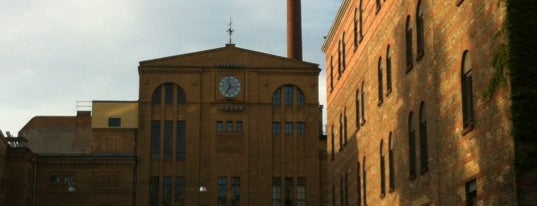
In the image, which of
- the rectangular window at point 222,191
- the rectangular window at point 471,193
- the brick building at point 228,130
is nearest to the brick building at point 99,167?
the brick building at point 228,130

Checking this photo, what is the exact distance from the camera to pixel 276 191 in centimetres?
7688

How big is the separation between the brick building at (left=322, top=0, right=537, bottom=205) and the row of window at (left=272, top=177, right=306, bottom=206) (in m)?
29.1

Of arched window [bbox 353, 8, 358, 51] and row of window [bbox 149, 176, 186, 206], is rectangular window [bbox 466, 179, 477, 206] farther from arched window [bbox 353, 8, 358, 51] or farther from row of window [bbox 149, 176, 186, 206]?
row of window [bbox 149, 176, 186, 206]

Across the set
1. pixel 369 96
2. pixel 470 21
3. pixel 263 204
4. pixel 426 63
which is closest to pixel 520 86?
pixel 470 21

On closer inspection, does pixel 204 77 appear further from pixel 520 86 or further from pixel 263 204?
pixel 520 86

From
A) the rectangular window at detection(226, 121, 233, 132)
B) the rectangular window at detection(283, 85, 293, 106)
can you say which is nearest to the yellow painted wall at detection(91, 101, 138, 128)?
the rectangular window at detection(226, 121, 233, 132)

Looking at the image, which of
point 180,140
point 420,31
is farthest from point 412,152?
point 180,140

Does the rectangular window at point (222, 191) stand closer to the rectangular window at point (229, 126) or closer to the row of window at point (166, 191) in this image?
the row of window at point (166, 191)

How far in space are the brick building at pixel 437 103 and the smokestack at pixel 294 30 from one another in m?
32.9

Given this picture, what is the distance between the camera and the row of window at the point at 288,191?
76500 millimetres

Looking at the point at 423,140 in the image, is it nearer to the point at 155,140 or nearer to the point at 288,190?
the point at 288,190

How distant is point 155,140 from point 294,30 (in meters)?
14.3

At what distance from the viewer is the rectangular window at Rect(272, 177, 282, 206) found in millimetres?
76562

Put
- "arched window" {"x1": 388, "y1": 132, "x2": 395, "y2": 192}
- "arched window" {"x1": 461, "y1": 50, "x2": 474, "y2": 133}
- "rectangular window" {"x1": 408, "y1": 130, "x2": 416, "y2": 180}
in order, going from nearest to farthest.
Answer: "arched window" {"x1": 461, "y1": 50, "x2": 474, "y2": 133}, "rectangular window" {"x1": 408, "y1": 130, "x2": 416, "y2": 180}, "arched window" {"x1": 388, "y1": 132, "x2": 395, "y2": 192}
